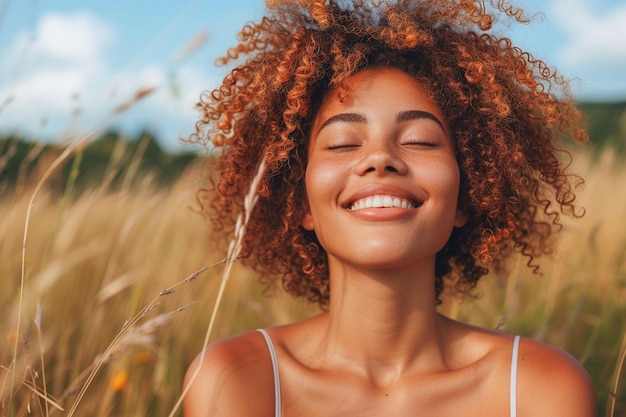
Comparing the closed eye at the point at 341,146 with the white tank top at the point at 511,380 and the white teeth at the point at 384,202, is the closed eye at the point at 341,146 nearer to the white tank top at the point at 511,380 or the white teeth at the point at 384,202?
the white teeth at the point at 384,202

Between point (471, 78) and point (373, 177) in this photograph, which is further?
point (471, 78)

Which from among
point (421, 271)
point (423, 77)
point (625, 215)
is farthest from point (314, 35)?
point (625, 215)

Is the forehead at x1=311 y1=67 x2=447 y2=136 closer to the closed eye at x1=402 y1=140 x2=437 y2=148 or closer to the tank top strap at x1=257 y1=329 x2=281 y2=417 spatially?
the closed eye at x1=402 y1=140 x2=437 y2=148

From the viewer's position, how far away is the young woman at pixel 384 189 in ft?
7.50

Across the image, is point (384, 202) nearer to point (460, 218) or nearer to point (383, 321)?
point (383, 321)

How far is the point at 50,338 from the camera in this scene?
337 centimetres

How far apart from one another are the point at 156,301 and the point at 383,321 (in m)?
1.19

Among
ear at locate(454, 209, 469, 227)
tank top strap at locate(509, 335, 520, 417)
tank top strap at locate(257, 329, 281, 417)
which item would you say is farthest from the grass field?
tank top strap at locate(257, 329, 281, 417)

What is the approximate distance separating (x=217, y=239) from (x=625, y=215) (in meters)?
3.39

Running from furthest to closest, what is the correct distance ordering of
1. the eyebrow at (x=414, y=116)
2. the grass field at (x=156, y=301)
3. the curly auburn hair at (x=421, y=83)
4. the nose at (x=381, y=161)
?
the grass field at (x=156, y=301)
the curly auburn hair at (x=421, y=83)
the eyebrow at (x=414, y=116)
the nose at (x=381, y=161)

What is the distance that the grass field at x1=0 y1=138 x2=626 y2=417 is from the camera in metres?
3.19

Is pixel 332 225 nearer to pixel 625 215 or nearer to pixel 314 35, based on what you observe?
pixel 314 35

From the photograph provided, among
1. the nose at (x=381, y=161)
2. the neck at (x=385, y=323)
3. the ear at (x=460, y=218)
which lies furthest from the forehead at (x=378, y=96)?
the neck at (x=385, y=323)

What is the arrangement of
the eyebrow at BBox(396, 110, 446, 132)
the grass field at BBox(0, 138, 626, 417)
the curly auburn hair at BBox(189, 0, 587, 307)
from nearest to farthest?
the eyebrow at BBox(396, 110, 446, 132)
the curly auburn hair at BBox(189, 0, 587, 307)
the grass field at BBox(0, 138, 626, 417)
